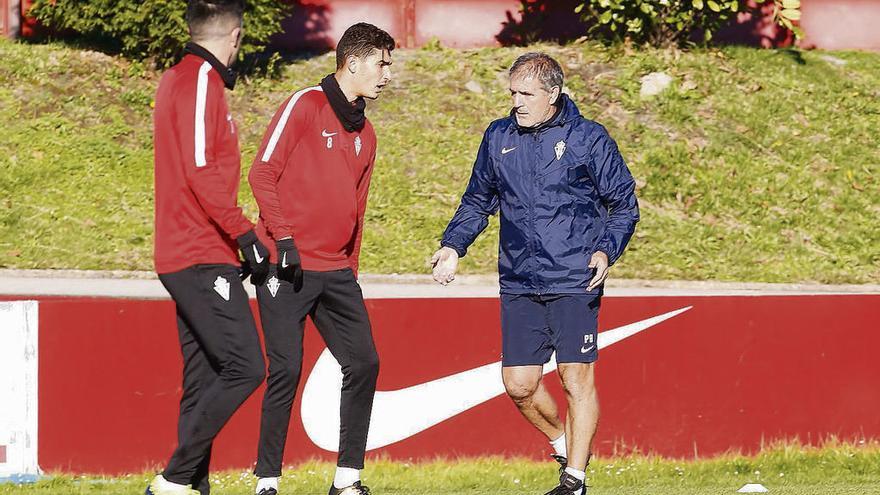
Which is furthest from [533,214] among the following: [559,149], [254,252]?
[254,252]

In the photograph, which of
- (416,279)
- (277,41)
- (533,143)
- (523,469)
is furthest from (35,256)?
(533,143)

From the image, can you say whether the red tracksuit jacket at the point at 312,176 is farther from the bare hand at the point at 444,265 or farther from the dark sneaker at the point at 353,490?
the dark sneaker at the point at 353,490

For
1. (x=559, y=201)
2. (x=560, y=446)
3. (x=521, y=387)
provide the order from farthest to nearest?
(x=560, y=446) → (x=521, y=387) → (x=559, y=201)

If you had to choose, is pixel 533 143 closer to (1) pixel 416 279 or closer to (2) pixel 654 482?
(2) pixel 654 482

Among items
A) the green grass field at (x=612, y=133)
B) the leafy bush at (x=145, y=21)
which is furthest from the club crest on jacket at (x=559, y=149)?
the leafy bush at (x=145, y=21)

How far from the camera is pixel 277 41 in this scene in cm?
1936

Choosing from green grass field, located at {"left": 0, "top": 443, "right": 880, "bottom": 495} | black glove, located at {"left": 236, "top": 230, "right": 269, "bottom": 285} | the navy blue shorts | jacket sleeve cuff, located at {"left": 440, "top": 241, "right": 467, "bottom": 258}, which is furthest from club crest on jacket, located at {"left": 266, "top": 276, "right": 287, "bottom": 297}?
green grass field, located at {"left": 0, "top": 443, "right": 880, "bottom": 495}

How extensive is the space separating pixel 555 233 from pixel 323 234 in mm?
1063

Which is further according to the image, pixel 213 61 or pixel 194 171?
pixel 213 61

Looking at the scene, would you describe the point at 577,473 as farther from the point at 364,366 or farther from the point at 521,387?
the point at 364,366

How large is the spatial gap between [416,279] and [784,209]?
4.62 meters

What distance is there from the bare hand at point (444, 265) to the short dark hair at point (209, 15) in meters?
1.52

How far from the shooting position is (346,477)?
6.30 metres

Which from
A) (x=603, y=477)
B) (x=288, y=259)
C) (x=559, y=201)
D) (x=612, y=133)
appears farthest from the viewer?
(x=612, y=133)
